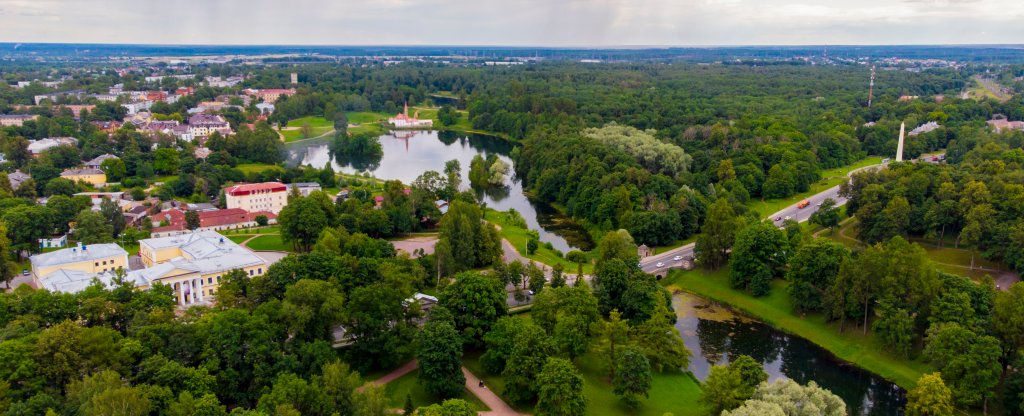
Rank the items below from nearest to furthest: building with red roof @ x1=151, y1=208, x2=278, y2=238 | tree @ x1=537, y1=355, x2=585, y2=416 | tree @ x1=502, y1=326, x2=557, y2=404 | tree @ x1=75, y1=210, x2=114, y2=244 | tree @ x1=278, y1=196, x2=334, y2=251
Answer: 1. tree @ x1=537, y1=355, x2=585, y2=416
2. tree @ x1=502, y1=326, x2=557, y2=404
3. tree @ x1=75, y1=210, x2=114, y2=244
4. tree @ x1=278, y1=196, x2=334, y2=251
5. building with red roof @ x1=151, y1=208, x2=278, y2=238

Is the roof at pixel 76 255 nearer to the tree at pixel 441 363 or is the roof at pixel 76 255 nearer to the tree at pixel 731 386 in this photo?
the tree at pixel 441 363

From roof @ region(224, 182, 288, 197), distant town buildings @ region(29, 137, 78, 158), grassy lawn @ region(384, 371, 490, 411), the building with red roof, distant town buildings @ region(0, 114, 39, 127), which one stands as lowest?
grassy lawn @ region(384, 371, 490, 411)

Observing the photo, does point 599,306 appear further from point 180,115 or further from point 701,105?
point 180,115

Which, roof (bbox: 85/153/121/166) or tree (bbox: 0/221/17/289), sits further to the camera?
roof (bbox: 85/153/121/166)

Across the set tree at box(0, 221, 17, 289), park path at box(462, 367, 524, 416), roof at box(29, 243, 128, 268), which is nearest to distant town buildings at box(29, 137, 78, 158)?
tree at box(0, 221, 17, 289)

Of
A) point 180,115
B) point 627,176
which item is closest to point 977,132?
point 627,176

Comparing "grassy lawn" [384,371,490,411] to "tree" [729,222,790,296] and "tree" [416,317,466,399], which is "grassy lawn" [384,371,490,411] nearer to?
"tree" [416,317,466,399]

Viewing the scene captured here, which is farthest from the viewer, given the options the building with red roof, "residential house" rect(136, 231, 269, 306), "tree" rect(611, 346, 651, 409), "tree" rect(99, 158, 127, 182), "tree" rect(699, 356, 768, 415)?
"tree" rect(99, 158, 127, 182)

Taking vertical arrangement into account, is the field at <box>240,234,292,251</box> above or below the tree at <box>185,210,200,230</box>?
below
